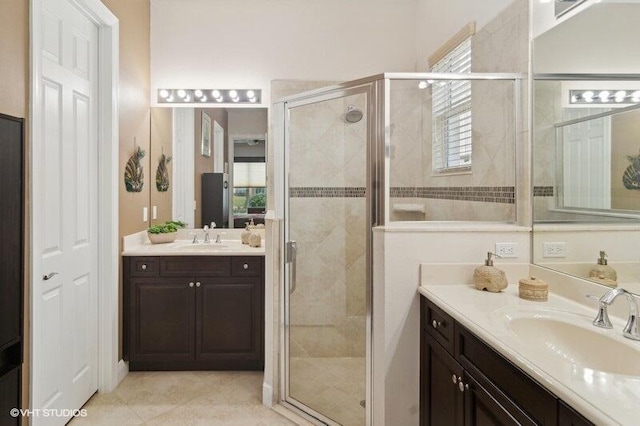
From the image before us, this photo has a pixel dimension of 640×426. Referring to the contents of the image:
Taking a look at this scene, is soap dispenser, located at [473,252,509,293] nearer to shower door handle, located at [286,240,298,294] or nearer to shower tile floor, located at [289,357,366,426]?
shower tile floor, located at [289,357,366,426]

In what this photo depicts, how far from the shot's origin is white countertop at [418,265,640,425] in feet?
2.64

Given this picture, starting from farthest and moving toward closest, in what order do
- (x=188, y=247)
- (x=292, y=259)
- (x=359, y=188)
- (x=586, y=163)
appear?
(x=188, y=247) → (x=292, y=259) → (x=359, y=188) → (x=586, y=163)

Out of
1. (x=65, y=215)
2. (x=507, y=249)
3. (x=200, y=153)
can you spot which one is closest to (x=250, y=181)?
(x=200, y=153)

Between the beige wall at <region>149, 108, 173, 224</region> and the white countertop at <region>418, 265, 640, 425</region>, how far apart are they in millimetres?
2486

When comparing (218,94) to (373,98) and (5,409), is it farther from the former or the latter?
(5,409)

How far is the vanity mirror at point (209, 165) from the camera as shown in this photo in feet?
10.9

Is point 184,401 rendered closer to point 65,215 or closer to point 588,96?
point 65,215

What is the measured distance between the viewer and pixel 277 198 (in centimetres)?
235

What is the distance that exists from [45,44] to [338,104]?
1617 mm

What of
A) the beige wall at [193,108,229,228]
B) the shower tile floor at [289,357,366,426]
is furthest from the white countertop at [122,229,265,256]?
the shower tile floor at [289,357,366,426]

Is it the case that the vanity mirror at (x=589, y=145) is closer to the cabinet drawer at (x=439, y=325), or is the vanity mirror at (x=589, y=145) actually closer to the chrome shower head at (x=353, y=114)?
the cabinet drawer at (x=439, y=325)

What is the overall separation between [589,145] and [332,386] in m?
1.88

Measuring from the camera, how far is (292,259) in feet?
7.77

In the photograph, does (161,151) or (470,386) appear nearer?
(470,386)
